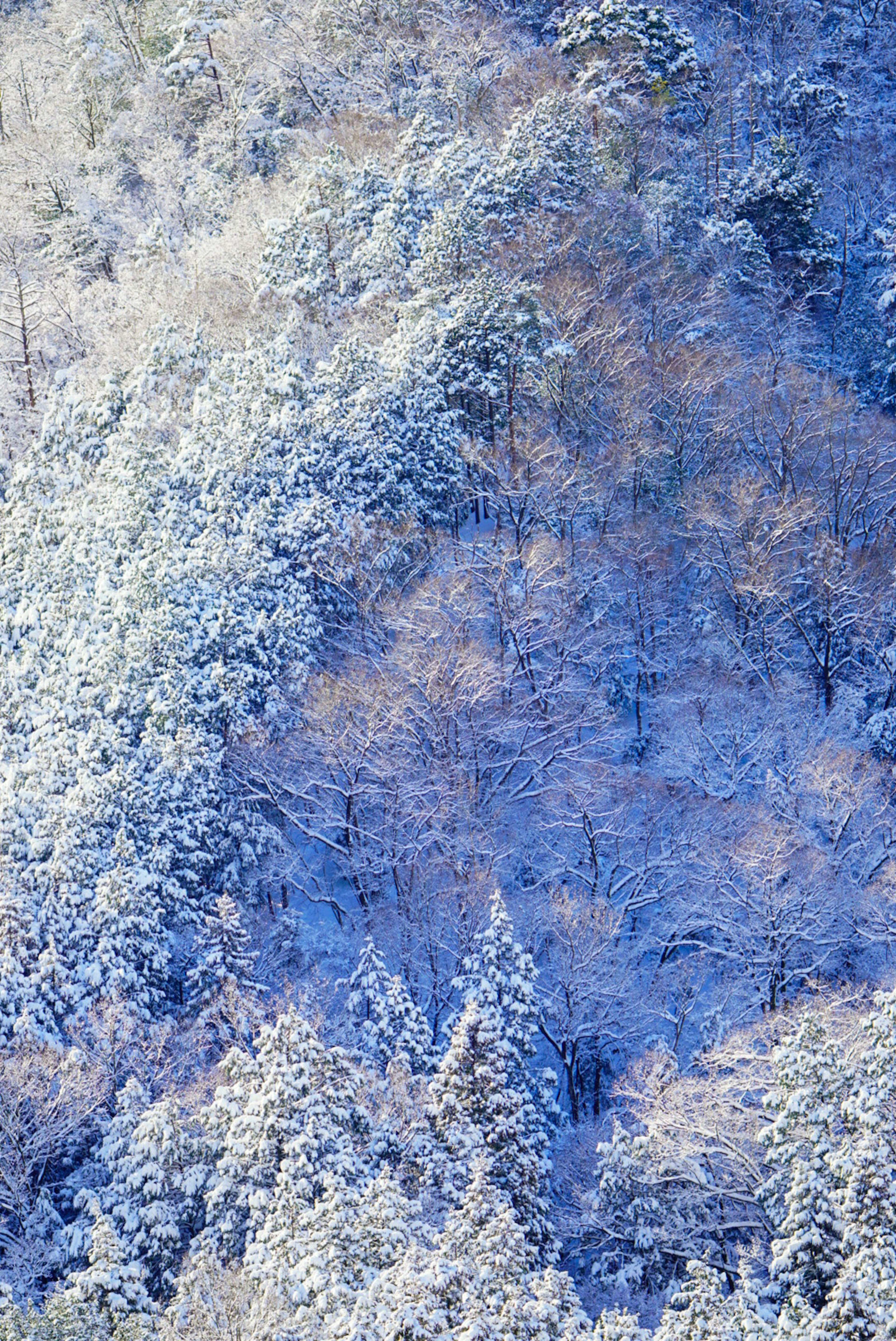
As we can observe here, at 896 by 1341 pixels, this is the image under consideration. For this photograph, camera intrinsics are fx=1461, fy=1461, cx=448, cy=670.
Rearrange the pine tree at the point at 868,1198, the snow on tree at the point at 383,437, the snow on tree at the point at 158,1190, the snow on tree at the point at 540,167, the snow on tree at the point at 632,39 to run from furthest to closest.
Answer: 1. the snow on tree at the point at 632,39
2. the snow on tree at the point at 540,167
3. the snow on tree at the point at 383,437
4. the snow on tree at the point at 158,1190
5. the pine tree at the point at 868,1198

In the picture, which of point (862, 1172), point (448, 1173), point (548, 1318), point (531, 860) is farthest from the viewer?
point (531, 860)

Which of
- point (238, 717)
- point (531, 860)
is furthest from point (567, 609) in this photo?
point (238, 717)

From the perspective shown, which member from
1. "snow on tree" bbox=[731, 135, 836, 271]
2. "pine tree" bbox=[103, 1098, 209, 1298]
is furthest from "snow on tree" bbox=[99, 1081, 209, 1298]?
"snow on tree" bbox=[731, 135, 836, 271]

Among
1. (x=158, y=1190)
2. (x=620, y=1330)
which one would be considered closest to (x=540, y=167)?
(x=158, y=1190)

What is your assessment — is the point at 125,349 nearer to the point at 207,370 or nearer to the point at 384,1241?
the point at 207,370

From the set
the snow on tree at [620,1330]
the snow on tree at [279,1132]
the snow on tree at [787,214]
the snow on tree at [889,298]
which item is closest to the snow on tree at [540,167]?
the snow on tree at [787,214]

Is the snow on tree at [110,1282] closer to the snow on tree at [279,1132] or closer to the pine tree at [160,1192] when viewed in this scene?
the pine tree at [160,1192]
